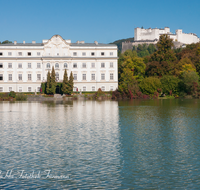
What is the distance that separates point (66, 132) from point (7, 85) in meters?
66.4

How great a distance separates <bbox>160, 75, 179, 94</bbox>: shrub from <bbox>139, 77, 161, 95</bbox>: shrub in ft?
4.88

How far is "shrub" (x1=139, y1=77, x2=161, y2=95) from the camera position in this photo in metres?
66.9

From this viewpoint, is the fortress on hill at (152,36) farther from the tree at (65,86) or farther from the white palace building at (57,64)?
the tree at (65,86)

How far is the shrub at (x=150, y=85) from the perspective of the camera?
66875 mm

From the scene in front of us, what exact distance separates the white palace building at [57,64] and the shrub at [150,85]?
15.6m

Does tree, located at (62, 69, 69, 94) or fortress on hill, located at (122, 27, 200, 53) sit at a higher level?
fortress on hill, located at (122, 27, 200, 53)

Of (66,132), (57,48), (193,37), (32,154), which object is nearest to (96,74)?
(57,48)

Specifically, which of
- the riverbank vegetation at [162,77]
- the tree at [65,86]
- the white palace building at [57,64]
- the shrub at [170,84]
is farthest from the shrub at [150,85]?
the tree at [65,86]

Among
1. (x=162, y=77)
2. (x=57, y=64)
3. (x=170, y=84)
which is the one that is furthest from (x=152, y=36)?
(x=170, y=84)

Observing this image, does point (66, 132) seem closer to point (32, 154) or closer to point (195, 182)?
point (32, 154)

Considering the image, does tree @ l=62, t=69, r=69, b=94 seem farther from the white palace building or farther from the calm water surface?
the calm water surface

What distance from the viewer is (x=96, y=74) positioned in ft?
271

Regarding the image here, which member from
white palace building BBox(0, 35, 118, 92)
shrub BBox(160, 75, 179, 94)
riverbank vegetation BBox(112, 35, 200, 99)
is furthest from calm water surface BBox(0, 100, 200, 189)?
white palace building BBox(0, 35, 118, 92)

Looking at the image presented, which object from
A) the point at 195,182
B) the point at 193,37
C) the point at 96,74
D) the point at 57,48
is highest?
the point at 193,37
